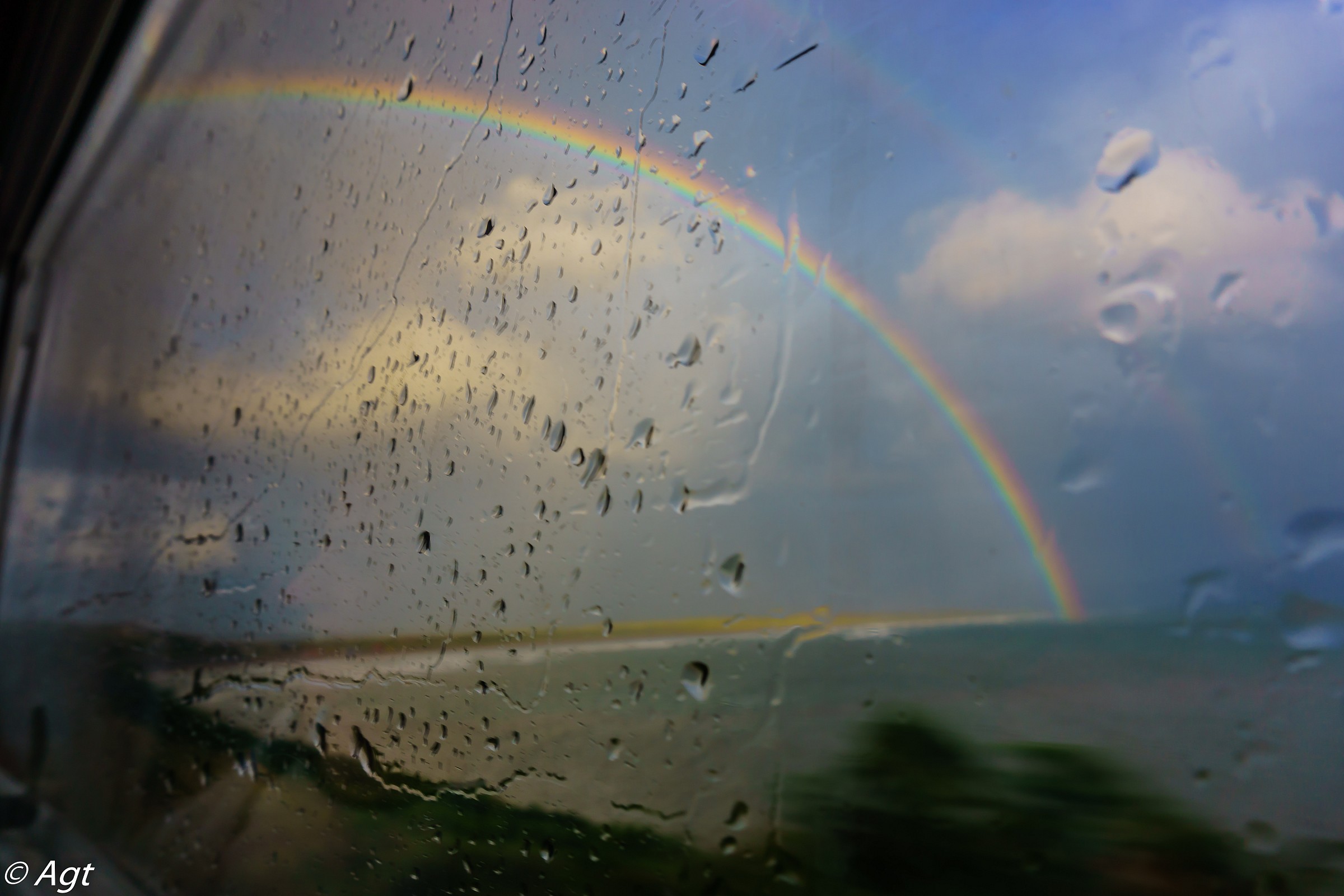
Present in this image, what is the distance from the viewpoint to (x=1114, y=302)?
40 centimetres

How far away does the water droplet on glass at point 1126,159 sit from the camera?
0.40 m

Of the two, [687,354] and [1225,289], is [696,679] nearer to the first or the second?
[687,354]

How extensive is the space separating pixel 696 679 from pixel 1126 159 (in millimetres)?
390

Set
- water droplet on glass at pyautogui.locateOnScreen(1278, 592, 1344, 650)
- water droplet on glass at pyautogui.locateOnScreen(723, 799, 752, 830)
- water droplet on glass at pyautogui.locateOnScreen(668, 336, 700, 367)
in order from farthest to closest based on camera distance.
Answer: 1. water droplet on glass at pyautogui.locateOnScreen(668, 336, 700, 367)
2. water droplet on glass at pyautogui.locateOnScreen(723, 799, 752, 830)
3. water droplet on glass at pyautogui.locateOnScreen(1278, 592, 1344, 650)

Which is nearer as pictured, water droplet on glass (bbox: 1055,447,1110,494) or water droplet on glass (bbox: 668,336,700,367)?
water droplet on glass (bbox: 1055,447,1110,494)

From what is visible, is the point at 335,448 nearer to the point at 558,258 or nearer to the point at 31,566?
the point at 558,258

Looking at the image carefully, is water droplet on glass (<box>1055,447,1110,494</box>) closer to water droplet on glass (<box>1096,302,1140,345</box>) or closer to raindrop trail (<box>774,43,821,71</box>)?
water droplet on glass (<box>1096,302,1140,345</box>)

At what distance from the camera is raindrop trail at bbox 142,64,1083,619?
39 cm

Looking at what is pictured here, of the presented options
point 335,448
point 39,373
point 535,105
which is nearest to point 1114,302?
point 535,105

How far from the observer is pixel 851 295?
1.69 feet

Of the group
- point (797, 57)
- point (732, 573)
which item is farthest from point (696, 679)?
point (797, 57)

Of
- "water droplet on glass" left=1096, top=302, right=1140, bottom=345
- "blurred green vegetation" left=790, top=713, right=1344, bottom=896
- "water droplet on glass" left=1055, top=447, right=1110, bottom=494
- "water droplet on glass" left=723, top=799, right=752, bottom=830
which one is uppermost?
"water droplet on glass" left=1096, top=302, right=1140, bottom=345

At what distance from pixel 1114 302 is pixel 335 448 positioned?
2.90ft

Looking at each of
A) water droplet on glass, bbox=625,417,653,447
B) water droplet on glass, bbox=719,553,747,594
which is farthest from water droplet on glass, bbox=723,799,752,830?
water droplet on glass, bbox=625,417,653,447
